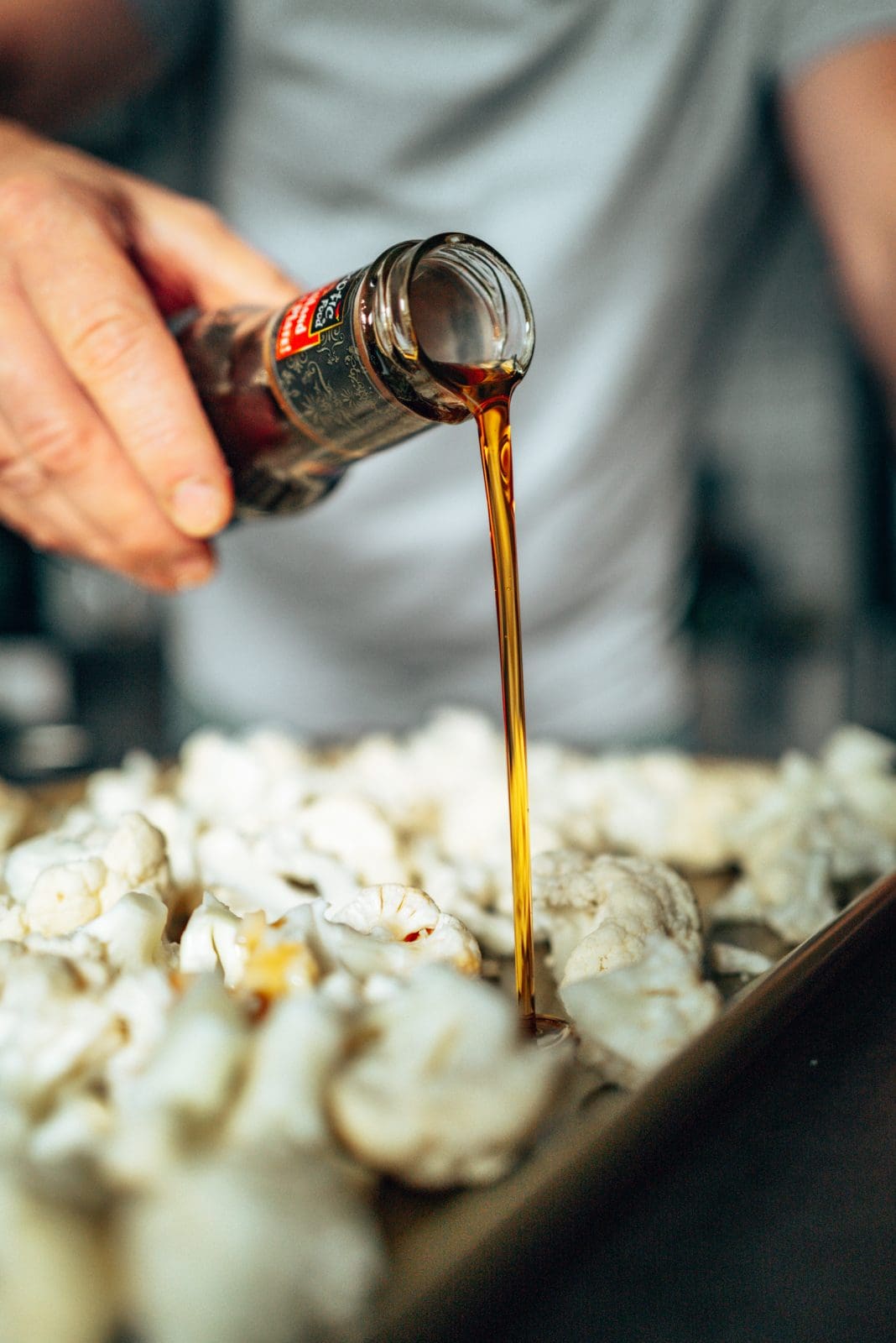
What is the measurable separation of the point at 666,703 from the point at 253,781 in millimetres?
668

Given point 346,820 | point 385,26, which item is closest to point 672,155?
point 385,26

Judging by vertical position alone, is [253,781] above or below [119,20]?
below

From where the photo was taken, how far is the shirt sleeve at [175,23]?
92 centimetres

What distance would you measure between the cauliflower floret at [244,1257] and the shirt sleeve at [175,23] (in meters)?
0.97

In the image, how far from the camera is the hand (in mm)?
585

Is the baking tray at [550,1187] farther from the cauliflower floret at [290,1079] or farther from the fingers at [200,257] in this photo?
the fingers at [200,257]

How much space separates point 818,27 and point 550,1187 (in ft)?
3.54

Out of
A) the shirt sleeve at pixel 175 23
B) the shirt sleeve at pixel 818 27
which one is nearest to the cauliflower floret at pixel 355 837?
the shirt sleeve at pixel 175 23

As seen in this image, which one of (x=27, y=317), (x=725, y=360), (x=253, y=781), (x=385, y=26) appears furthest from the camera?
(x=725, y=360)

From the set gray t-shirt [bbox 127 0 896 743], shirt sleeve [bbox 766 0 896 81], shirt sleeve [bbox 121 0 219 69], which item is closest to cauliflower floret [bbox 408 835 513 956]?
gray t-shirt [bbox 127 0 896 743]

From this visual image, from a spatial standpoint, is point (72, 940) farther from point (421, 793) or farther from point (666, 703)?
point (666, 703)

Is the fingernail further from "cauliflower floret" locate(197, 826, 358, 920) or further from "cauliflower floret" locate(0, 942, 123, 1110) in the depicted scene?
"cauliflower floret" locate(0, 942, 123, 1110)

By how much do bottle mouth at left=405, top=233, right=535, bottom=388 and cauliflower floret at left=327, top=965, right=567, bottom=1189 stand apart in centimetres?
31

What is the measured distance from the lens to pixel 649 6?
3.41 feet
